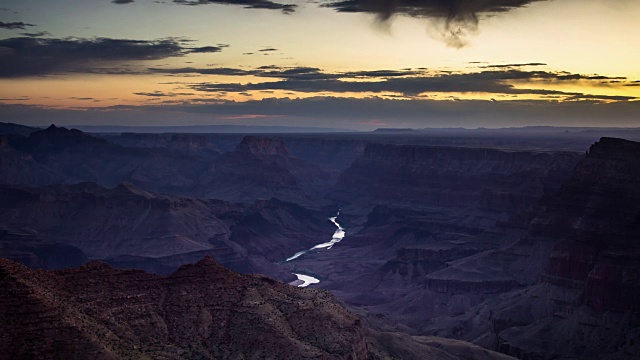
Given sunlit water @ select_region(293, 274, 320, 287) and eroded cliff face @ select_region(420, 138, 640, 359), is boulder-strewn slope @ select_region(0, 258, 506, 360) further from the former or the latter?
sunlit water @ select_region(293, 274, 320, 287)

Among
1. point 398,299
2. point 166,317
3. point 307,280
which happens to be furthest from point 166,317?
point 307,280

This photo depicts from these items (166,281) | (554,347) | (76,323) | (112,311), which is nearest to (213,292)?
(166,281)

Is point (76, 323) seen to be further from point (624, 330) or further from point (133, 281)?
point (624, 330)

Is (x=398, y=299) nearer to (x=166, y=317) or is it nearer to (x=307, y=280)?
(x=307, y=280)

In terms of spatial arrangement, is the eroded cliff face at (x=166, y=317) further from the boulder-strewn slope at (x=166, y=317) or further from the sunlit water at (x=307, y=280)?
the sunlit water at (x=307, y=280)

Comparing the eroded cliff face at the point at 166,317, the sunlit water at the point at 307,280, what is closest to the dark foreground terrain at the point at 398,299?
the eroded cliff face at the point at 166,317

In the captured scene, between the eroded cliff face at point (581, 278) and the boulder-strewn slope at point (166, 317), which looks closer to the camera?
the boulder-strewn slope at point (166, 317)

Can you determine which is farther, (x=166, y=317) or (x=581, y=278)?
(x=581, y=278)

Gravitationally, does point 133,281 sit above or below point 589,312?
above
